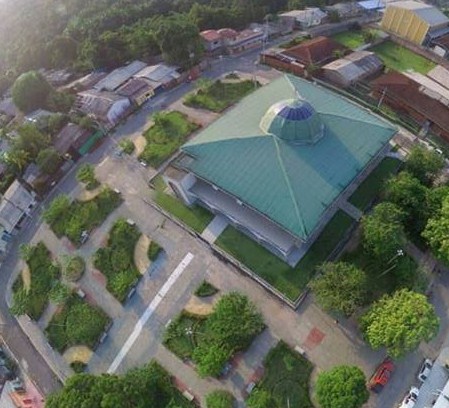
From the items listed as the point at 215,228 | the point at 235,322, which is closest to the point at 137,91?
the point at 215,228

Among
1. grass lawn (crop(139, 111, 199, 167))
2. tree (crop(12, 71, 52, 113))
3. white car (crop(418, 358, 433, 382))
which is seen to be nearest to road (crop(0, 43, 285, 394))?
grass lawn (crop(139, 111, 199, 167))

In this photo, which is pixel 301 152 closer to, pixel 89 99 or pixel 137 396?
pixel 137 396

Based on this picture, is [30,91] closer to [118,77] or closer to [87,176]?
[118,77]

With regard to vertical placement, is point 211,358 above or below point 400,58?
below

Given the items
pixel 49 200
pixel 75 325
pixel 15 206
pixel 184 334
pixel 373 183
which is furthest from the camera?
pixel 49 200

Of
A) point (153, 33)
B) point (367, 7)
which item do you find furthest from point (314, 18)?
point (153, 33)

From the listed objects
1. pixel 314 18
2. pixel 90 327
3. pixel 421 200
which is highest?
pixel 314 18

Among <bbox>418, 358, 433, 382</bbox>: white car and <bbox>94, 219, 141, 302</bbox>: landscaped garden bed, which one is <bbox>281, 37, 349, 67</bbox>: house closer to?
<bbox>94, 219, 141, 302</bbox>: landscaped garden bed
